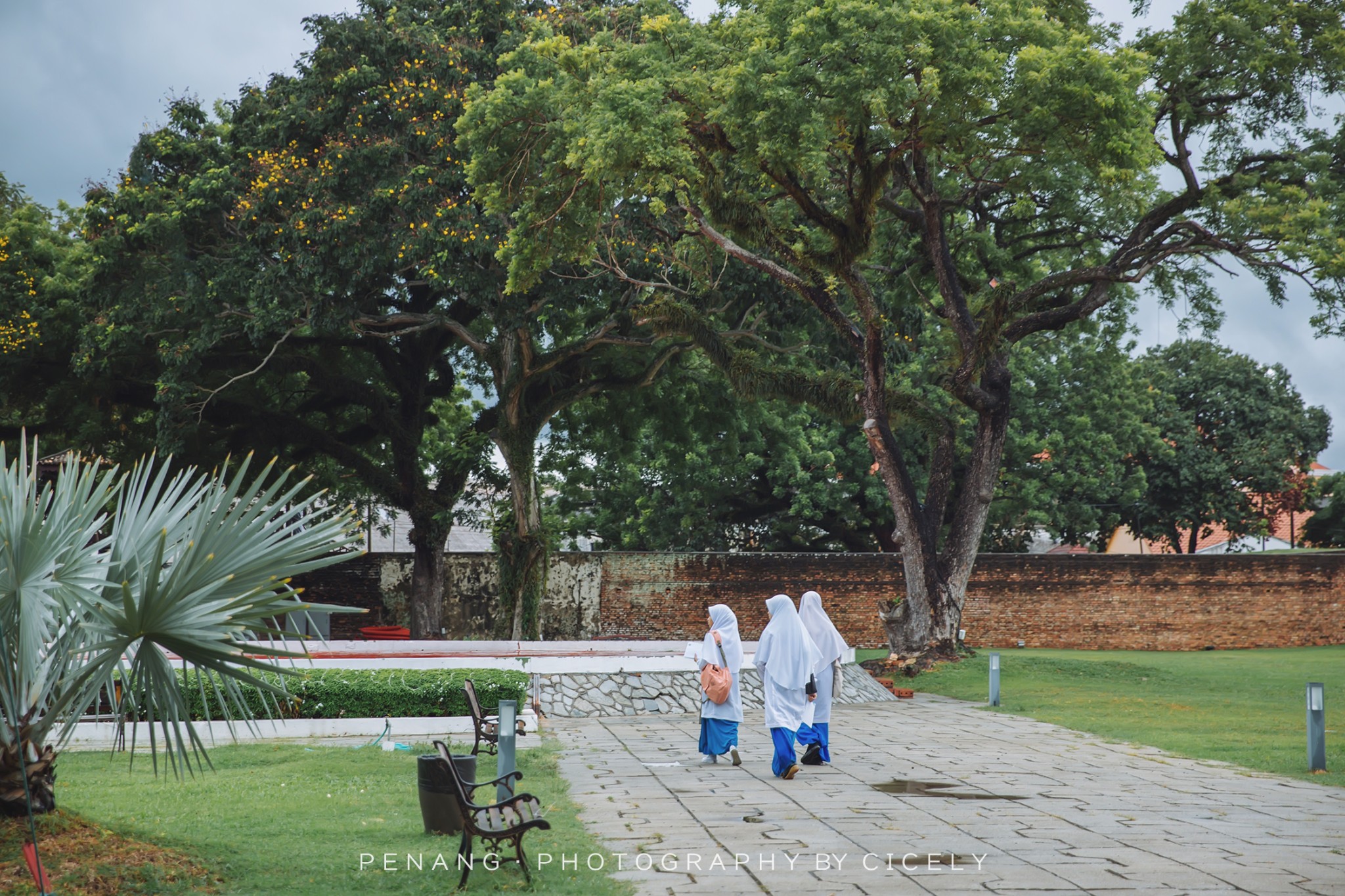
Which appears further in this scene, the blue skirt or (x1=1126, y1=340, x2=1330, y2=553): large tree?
(x1=1126, y1=340, x2=1330, y2=553): large tree

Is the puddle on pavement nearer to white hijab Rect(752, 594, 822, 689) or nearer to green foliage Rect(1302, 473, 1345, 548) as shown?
white hijab Rect(752, 594, 822, 689)

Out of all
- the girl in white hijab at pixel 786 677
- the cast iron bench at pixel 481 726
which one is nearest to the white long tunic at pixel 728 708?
the girl in white hijab at pixel 786 677

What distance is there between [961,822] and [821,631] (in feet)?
10.8

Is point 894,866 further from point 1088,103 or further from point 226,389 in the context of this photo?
point 226,389

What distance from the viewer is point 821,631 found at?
34.5ft

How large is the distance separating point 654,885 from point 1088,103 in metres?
11.8

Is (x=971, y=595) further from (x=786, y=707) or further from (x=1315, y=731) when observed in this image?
(x=786, y=707)

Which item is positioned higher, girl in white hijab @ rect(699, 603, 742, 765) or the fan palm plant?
the fan palm plant

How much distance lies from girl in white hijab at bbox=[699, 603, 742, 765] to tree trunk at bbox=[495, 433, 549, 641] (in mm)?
10693

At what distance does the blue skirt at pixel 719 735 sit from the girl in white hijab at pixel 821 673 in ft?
2.04

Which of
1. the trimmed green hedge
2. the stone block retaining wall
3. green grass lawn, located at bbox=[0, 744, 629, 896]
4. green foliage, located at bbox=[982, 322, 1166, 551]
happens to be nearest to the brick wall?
green foliage, located at bbox=[982, 322, 1166, 551]

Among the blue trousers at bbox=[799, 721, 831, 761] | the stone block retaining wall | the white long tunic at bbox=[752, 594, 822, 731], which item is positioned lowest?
the stone block retaining wall

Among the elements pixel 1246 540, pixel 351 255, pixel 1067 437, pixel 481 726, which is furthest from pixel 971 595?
pixel 1246 540

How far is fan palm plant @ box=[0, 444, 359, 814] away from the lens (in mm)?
5051
